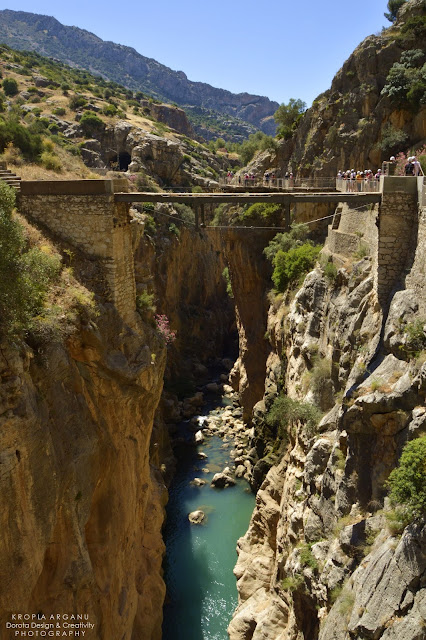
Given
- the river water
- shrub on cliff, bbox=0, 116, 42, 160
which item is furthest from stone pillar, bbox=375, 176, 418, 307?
shrub on cliff, bbox=0, 116, 42, 160

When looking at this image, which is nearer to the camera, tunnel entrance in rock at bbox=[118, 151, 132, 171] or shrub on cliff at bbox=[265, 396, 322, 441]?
shrub on cliff at bbox=[265, 396, 322, 441]

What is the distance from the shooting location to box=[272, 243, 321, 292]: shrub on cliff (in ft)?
82.1

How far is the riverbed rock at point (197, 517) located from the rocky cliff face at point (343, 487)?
11.4ft

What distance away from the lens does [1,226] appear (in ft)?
33.0

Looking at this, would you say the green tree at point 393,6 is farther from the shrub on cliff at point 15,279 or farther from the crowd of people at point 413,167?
the shrub on cliff at point 15,279

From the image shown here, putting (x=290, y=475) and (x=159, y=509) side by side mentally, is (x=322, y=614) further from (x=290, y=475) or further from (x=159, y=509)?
(x=159, y=509)

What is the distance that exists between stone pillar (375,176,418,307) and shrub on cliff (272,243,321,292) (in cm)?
1061

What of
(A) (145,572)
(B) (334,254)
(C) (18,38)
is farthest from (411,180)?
(C) (18,38)

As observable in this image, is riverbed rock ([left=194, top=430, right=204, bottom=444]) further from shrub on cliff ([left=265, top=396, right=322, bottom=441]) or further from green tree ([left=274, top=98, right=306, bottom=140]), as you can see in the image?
green tree ([left=274, top=98, right=306, bottom=140])

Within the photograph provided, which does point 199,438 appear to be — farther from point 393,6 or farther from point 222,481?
point 393,6

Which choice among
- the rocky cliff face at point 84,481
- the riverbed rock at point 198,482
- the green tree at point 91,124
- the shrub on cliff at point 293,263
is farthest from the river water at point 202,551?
the green tree at point 91,124

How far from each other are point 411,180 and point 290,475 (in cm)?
1106

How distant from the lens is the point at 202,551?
22844 millimetres

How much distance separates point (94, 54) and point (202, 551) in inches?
6857
